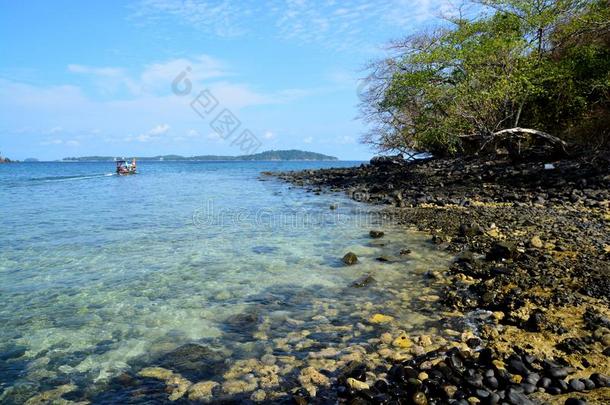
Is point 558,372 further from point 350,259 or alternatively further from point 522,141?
point 522,141

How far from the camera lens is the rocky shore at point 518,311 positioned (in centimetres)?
459

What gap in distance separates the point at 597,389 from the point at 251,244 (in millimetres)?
10156

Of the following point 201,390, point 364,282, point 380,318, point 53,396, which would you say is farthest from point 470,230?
point 53,396

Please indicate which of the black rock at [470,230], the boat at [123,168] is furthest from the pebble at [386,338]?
the boat at [123,168]

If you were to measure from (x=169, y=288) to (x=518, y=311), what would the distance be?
6.84m

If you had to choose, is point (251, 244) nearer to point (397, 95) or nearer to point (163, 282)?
point (163, 282)

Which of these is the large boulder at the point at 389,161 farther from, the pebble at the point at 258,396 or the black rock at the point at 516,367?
the pebble at the point at 258,396

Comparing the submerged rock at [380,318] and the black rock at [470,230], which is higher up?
the black rock at [470,230]

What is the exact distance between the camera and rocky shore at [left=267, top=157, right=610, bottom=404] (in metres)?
4.59

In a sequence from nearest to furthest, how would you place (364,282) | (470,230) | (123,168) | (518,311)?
(518,311) < (364,282) < (470,230) < (123,168)

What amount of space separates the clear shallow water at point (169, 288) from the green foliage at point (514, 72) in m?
10.4

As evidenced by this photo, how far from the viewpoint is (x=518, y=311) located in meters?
6.67

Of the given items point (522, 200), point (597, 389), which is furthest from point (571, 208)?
point (597, 389)

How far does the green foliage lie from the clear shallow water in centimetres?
1043
